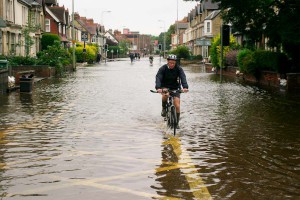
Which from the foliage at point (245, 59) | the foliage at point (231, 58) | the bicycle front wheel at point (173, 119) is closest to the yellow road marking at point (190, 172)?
the bicycle front wheel at point (173, 119)

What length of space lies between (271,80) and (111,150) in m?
18.4

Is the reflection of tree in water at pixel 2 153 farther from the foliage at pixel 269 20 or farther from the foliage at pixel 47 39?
the foliage at pixel 47 39

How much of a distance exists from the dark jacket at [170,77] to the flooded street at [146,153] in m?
0.98

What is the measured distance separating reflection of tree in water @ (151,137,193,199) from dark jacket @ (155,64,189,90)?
2.49 m

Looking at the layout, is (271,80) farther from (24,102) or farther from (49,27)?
(49,27)

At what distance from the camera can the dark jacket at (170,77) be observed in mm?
10297

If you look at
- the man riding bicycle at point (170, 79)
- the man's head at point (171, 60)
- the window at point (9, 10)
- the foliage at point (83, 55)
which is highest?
the window at point (9, 10)

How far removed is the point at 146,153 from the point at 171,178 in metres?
1.64

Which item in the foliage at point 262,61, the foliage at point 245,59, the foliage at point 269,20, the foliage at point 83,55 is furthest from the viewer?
the foliage at point 83,55

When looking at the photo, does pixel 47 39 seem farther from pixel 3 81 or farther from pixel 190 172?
pixel 190 172

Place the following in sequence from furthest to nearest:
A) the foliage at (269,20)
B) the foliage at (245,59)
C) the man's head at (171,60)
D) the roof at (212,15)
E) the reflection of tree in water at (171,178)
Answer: the roof at (212,15), the foliage at (245,59), the foliage at (269,20), the man's head at (171,60), the reflection of tree in water at (171,178)

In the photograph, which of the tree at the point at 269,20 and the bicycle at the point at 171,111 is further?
the tree at the point at 269,20

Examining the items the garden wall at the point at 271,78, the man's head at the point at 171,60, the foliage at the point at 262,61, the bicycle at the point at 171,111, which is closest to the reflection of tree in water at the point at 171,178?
the bicycle at the point at 171,111

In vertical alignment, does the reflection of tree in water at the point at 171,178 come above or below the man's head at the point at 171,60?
below
